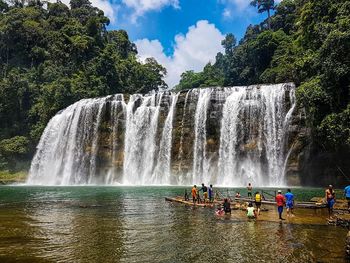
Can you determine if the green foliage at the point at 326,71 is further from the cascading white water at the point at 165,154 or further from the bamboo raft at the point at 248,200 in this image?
the cascading white water at the point at 165,154

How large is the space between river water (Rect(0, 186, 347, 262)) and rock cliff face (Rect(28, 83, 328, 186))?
19.7 m

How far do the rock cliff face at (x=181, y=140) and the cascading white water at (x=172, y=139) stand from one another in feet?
0.33

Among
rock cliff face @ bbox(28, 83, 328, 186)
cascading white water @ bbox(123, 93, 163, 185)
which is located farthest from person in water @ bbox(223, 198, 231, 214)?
cascading white water @ bbox(123, 93, 163, 185)

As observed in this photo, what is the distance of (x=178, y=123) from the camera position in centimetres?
4312

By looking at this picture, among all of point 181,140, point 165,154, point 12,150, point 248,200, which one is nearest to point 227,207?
point 248,200

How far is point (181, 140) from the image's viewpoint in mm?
42312

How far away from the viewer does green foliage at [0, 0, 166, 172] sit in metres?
59.5

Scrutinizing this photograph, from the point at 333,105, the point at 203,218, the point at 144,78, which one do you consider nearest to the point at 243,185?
the point at 333,105

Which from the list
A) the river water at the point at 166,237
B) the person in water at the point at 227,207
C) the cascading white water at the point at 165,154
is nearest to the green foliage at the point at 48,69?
the cascading white water at the point at 165,154

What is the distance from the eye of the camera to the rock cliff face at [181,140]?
37125 mm

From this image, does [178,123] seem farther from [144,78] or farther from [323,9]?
[144,78]

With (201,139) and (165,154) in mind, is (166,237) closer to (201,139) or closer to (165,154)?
(201,139)

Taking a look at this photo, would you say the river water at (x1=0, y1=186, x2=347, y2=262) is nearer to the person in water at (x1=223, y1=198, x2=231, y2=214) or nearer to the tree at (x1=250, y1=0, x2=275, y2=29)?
the person in water at (x1=223, y1=198, x2=231, y2=214)

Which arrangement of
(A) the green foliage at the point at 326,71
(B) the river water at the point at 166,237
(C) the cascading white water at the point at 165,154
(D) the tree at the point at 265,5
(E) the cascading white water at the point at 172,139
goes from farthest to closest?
1. (D) the tree at the point at 265,5
2. (C) the cascading white water at the point at 165,154
3. (E) the cascading white water at the point at 172,139
4. (A) the green foliage at the point at 326,71
5. (B) the river water at the point at 166,237
